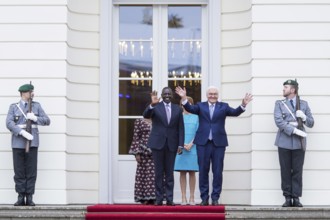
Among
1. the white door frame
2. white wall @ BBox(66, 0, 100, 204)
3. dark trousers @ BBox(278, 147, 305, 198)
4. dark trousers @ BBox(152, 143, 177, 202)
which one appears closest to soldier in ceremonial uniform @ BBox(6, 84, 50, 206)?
white wall @ BBox(66, 0, 100, 204)

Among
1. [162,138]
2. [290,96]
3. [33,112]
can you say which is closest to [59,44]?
[33,112]

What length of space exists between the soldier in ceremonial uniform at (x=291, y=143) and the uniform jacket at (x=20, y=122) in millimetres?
3361

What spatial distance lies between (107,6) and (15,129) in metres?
2.90

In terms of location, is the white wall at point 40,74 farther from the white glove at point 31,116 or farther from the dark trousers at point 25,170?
the white glove at point 31,116

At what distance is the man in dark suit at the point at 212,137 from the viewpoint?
14273 millimetres

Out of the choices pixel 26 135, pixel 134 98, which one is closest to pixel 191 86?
pixel 134 98

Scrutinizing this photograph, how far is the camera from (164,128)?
46.8 ft

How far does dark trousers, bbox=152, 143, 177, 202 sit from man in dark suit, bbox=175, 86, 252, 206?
1.44 ft

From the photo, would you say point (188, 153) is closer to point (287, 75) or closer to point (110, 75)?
point (287, 75)

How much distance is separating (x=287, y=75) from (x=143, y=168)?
101 inches

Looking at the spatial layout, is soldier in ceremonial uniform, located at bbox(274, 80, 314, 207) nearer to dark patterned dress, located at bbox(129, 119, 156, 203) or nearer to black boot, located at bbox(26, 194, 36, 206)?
dark patterned dress, located at bbox(129, 119, 156, 203)

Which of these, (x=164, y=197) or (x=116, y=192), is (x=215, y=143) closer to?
(x=164, y=197)

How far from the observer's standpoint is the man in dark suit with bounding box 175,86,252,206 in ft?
46.8

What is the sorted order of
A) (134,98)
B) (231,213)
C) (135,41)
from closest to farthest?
(231,213) → (134,98) → (135,41)
